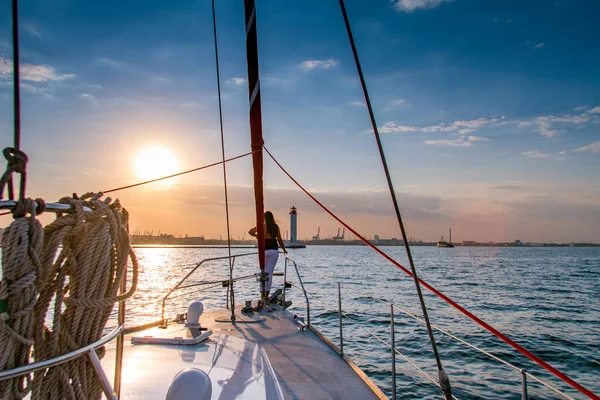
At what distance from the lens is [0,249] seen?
1.18 m

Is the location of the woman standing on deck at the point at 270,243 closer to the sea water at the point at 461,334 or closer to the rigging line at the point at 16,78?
the sea water at the point at 461,334

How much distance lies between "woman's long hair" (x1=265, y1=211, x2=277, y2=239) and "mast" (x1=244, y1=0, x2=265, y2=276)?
946 mm

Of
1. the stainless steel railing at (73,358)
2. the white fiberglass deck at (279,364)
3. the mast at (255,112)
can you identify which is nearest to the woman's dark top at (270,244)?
the mast at (255,112)

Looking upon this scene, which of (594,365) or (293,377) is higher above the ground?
(293,377)

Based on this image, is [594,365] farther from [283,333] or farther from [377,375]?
[283,333]

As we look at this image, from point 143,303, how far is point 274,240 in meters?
11.9

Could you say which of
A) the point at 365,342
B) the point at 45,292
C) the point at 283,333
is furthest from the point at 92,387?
the point at 365,342

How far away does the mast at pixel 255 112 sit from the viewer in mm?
5973

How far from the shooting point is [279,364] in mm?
4184

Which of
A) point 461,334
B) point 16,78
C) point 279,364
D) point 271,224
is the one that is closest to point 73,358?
point 16,78

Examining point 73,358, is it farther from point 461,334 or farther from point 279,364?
point 461,334

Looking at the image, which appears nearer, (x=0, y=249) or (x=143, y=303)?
(x=0, y=249)

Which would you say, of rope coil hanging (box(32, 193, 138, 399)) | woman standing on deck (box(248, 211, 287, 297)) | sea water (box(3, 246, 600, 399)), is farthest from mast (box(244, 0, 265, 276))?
rope coil hanging (box(32, 193, 138, 399))

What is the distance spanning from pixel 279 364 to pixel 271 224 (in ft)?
11.5
